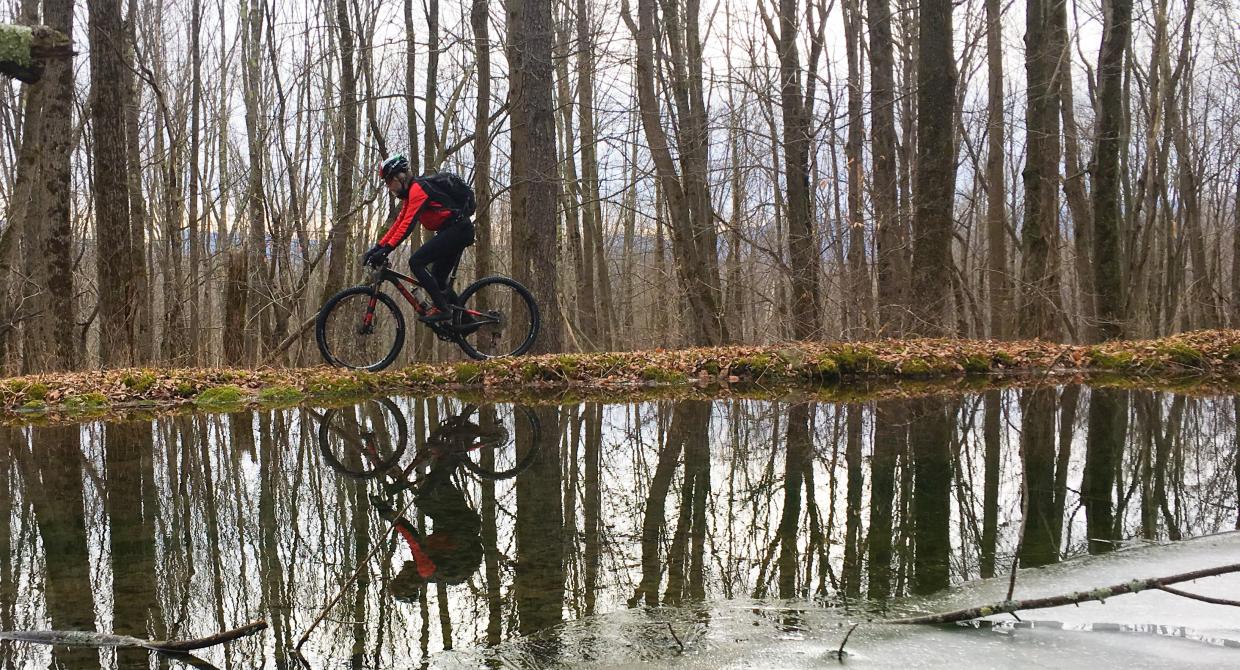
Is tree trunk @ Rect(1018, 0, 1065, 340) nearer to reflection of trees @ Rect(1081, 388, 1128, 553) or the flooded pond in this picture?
reflection of trees @ Rect(1081, 388, 1128, 553)

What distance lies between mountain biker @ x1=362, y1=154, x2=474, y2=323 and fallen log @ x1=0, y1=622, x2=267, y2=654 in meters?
6.46

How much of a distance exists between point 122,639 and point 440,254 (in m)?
7.09

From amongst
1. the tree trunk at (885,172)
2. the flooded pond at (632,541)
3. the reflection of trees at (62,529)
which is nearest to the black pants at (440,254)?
the flooded pond at (632,541)

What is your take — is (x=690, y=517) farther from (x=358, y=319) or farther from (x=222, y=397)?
(x=358, y=319)

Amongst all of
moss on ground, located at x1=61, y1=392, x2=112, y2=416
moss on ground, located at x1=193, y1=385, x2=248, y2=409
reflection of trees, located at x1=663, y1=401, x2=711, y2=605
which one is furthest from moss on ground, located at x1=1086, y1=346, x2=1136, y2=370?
moss on ground, located at x1=61, y1=392, x2=112, y2=416

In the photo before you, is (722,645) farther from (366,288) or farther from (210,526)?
(366,288)

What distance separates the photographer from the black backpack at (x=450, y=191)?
8.77 metres

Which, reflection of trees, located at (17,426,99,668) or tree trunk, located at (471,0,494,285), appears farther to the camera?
tree trunk, located at (471,0,494,285)

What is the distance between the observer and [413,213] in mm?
8695

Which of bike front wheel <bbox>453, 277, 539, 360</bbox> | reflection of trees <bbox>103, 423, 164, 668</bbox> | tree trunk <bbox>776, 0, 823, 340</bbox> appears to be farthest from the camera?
tree trunk <bbox>776, 0, 823, 340</bbox>

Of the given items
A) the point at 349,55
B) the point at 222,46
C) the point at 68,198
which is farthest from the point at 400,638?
the point at 222,46

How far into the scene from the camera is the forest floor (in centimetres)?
802

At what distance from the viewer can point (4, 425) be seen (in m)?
7.02

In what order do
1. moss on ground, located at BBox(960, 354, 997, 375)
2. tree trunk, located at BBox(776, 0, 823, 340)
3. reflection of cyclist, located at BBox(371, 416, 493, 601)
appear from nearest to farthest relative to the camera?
reflection of cyclist, located at BBox(371, 416, 493, 601) → moss on ground, located at BBox(960, 354, 997, 375) → tree trunk, located at BBox(776, 0, 823, 340)
